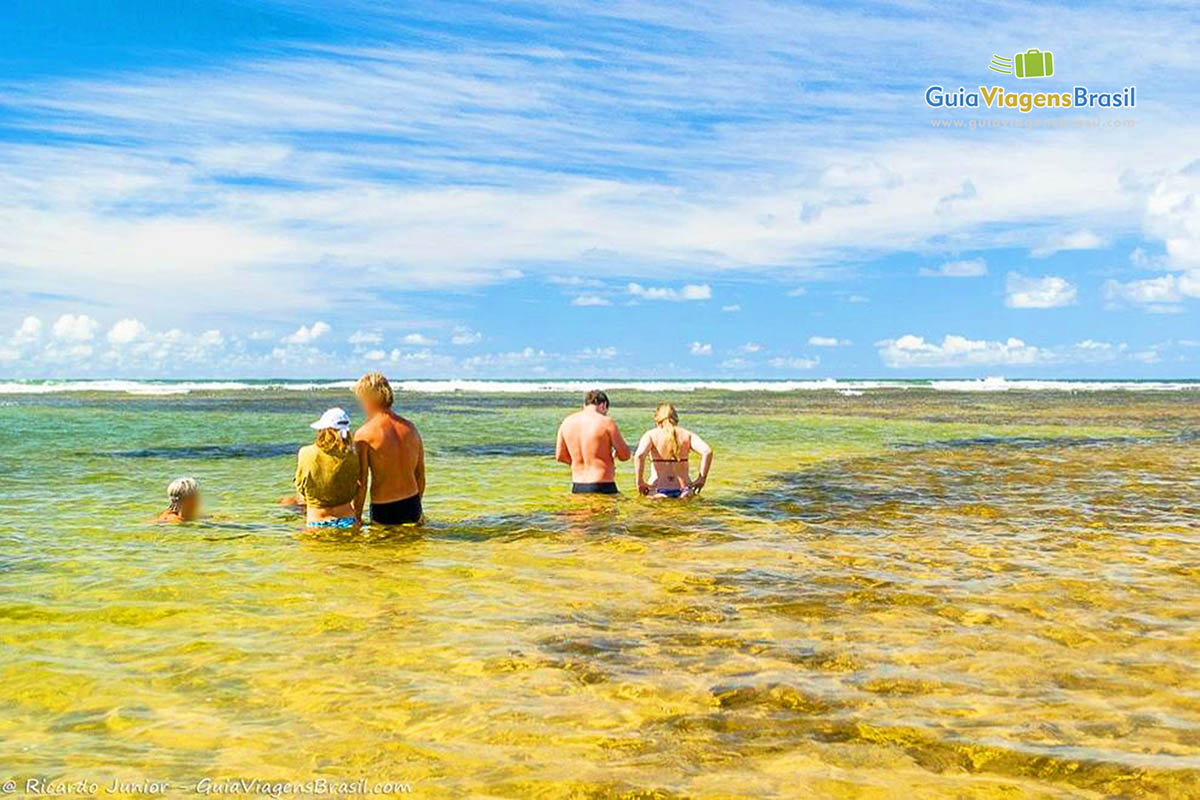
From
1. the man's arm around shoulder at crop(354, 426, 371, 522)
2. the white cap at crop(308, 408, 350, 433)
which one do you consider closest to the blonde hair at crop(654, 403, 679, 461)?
the man's arm around shoulder at crop(354, 426, 371, 522)

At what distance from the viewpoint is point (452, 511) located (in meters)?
14.3

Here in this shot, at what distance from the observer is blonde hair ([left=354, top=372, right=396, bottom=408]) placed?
1150 cm

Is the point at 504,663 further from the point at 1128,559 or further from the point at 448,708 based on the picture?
the point at 1128,559

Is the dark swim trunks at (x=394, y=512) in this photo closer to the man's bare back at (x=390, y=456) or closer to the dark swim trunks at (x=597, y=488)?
the man's bare back at (x=390, y=456)

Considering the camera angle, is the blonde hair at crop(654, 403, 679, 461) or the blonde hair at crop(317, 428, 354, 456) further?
the blonde hair at crop(654, 403, 679, 461)

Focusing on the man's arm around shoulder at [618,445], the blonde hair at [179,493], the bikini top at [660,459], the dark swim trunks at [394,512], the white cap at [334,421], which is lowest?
the dark swim trunks at [394,512]

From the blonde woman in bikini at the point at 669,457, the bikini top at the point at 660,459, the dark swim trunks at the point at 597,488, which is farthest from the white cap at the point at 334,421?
the bikini top at the point at 660,459

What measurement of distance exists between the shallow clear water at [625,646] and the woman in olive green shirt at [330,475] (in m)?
0.48

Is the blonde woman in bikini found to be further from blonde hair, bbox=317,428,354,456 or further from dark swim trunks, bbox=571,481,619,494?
blonde hair, bbox=317,428,354,456

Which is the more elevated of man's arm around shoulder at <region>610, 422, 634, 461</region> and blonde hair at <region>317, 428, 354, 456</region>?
blonde hair at <region>317, 428, 354, 456</region>

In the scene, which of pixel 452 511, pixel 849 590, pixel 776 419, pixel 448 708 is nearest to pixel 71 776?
pixel 448 708

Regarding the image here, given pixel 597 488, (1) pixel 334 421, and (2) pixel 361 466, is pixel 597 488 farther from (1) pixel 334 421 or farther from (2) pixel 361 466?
(1) pixel 334 421

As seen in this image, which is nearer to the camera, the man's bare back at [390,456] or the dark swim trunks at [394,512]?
the man's bare back at [390,456]

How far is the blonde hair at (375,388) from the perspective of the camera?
11.5 m
